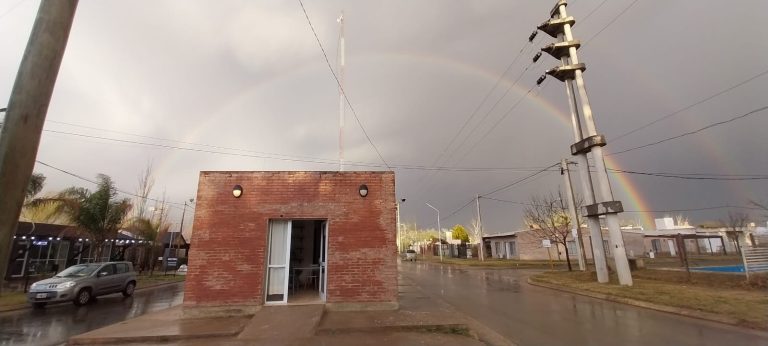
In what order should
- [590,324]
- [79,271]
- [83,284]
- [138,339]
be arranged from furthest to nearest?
[79,271], [83,284], [590,324], [138,339]

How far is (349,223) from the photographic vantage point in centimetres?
1176

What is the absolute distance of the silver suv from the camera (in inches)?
568

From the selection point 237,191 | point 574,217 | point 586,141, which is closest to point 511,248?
point 574,217

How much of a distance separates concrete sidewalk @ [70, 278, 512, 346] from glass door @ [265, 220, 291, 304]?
832 mm

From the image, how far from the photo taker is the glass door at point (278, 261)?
38.0 feet

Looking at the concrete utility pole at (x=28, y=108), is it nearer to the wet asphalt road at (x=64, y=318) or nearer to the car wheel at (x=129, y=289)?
the wet asphalt road at (x=64, y=318)

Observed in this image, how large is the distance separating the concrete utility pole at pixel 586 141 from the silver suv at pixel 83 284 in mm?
23652

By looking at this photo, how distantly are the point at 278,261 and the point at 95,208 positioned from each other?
1996cm

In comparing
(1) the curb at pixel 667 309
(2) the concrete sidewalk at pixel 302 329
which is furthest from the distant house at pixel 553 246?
(2) the concrete sidewalk at pixel 302 329

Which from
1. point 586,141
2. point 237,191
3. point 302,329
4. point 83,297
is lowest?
point 302,329

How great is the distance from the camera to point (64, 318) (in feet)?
40.5

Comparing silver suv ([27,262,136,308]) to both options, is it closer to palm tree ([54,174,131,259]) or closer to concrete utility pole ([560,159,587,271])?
palm tree ([54,174,131,259])

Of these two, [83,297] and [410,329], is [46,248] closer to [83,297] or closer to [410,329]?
[83,297]

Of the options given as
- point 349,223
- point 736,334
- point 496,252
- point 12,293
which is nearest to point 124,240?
point 12,293
